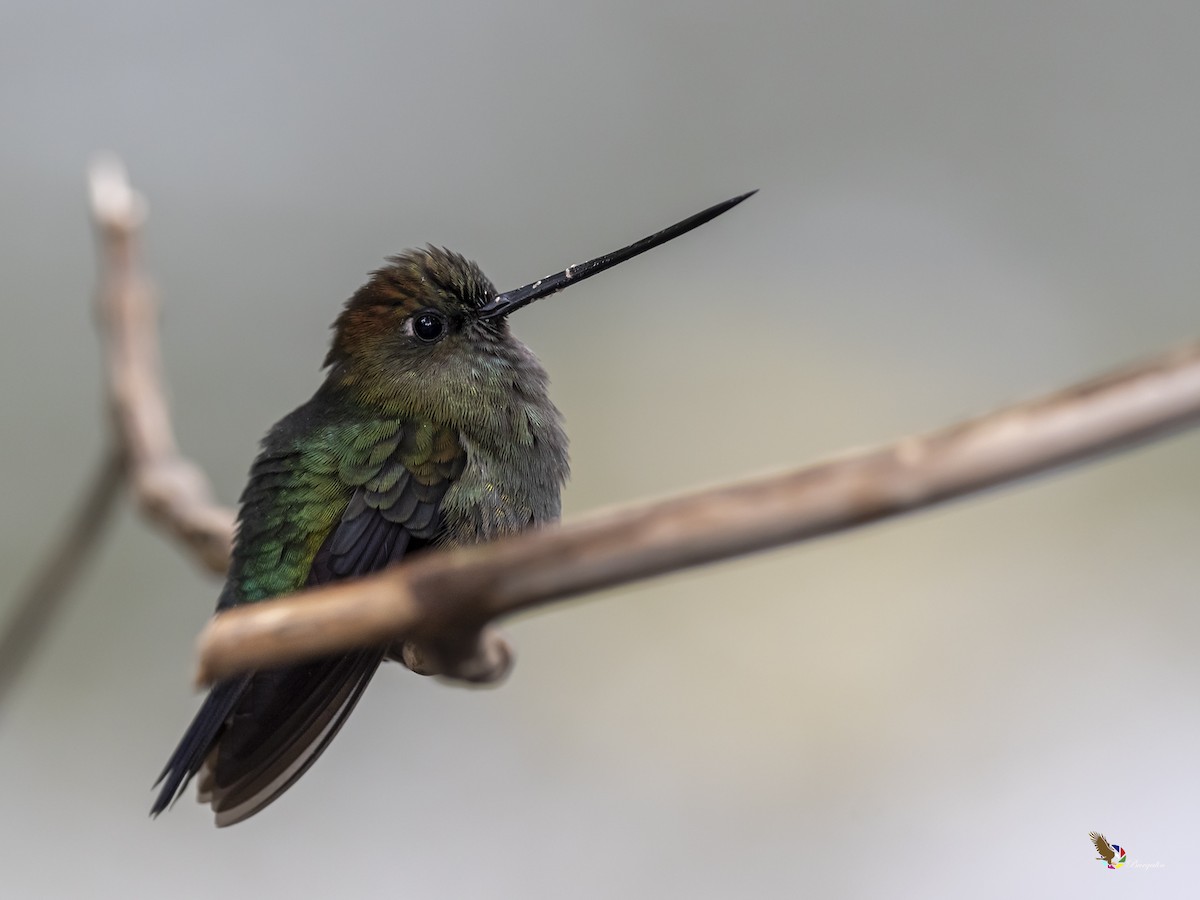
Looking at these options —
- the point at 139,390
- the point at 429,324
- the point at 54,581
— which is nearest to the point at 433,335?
the point at 429,324

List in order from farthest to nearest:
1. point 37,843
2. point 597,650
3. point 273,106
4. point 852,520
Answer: point 273,106
point 597,650
point 37,843
point 852,520

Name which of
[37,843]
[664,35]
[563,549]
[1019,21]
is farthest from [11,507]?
[1019,21]

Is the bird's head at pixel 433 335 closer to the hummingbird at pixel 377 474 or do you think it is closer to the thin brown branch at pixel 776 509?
the hummingbird at pixel 377 474

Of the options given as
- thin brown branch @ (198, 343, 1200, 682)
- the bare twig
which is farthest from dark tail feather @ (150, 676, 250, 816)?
thin brown branch @ (198, 343, 1200, 682)

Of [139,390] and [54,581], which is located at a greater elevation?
[139,390]

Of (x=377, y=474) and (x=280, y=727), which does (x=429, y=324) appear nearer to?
(x=377, y=474)

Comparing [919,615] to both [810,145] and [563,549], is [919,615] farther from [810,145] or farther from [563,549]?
[563,549]

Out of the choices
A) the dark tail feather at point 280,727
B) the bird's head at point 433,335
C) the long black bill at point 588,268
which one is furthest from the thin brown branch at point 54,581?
the long black bill at point 588,268

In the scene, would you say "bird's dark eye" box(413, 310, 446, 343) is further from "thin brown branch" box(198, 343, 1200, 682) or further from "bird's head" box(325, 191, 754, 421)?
"thin brown branch" box(198, 343, 1200, 682)
